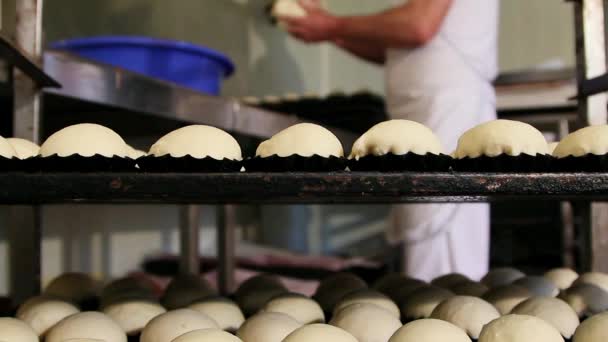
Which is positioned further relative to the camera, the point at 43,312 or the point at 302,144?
the point at 43,312

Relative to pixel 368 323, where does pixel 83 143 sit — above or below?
above

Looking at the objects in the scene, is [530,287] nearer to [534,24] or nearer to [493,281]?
[493,281]

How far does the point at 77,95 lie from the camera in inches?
52.1

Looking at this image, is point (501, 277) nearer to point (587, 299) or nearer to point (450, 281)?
point (450, 281)

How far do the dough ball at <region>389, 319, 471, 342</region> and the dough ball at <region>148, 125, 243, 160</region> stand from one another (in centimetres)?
33

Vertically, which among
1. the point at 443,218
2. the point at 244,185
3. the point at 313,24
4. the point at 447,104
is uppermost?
the point at 313,24

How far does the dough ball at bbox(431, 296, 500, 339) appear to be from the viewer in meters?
0.93

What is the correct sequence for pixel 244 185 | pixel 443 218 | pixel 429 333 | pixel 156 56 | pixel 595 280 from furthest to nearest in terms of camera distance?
pixel 443 218
pixel 156 56
pixel 595 280
pixel 429 333
pixel 244 185

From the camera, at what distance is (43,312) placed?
3.19 feet

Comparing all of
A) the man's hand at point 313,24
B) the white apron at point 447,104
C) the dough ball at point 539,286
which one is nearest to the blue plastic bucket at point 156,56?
the man's hand at point 313,24

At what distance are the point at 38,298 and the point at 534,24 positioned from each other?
15.8 feet

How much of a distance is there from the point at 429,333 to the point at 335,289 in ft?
1.36

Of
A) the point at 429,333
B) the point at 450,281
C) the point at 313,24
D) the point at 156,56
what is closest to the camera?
the point at 429,333

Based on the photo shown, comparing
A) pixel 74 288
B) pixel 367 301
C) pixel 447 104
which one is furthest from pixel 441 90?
pixel 74 288
